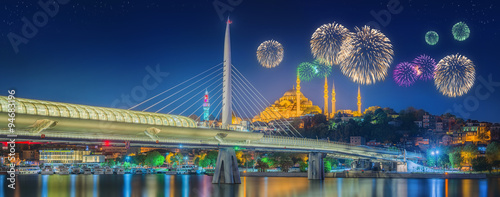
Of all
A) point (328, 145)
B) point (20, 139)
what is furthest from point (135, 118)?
point (328, 145)

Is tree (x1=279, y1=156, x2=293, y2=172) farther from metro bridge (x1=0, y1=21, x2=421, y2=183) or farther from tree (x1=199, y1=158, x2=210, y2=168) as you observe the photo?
metro bridge (x1=0, y1=21, x2=421, y2=183)

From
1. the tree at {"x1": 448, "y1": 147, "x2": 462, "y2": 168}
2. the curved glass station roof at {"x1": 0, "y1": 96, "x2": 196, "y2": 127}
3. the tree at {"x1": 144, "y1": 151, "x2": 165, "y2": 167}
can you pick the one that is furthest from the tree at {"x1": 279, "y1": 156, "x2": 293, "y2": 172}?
the curved glass station roof at {"x1": 0, "y1": 96, "x2": 196, "y2": 127}

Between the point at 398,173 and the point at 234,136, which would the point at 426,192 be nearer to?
the point at 234,136

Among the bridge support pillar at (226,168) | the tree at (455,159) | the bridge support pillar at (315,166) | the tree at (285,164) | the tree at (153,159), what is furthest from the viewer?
the tree at (153,159)

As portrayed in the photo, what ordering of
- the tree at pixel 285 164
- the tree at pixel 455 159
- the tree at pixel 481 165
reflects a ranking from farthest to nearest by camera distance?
the tree at pixel 455 159 < the tree at pixel 285 164 < the tree at pixel 481 165

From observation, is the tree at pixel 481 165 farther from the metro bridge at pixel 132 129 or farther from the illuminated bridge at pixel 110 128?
the illuminated bridge at pixel 110 128

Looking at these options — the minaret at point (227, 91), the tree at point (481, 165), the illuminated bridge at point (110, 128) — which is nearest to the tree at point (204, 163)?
the tree at point (481, 165)

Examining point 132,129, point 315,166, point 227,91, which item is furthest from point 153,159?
point 132,129
